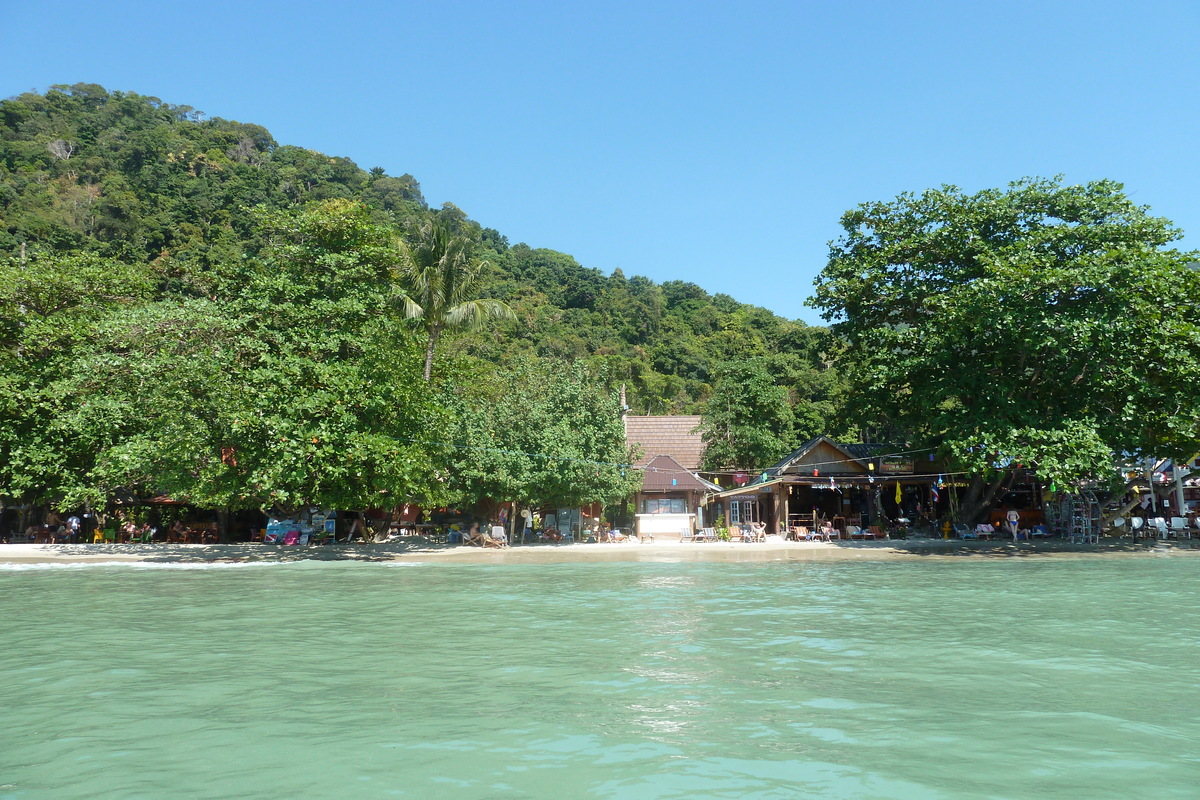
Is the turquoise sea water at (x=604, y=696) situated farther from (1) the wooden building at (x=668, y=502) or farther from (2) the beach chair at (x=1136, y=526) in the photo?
(1) the wooden building at (x=668, y=502)

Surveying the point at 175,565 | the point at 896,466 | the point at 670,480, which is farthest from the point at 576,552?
the point at 896,466

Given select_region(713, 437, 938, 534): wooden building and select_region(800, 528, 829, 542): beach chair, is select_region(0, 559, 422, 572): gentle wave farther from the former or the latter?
select_region(800, 528, 829, 542): beach chair

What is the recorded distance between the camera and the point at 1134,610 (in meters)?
11.4

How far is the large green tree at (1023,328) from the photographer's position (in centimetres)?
1978

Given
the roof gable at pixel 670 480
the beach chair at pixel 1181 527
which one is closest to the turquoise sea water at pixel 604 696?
the roof gable at pixel 670 480

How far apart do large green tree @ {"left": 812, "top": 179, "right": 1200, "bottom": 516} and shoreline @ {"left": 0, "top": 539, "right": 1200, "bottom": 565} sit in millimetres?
2403

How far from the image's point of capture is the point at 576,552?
71.2ft

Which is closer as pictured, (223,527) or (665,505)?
(223,527)

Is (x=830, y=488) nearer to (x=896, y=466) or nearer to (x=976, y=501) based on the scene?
(x=896, y=466)

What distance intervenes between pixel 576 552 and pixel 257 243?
131 feet

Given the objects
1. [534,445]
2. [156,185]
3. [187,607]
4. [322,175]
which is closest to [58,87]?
[322,175]

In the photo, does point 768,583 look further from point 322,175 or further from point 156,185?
point 322,175

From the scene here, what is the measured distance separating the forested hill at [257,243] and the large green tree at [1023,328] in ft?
12.9

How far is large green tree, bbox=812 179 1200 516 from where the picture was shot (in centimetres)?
1978
